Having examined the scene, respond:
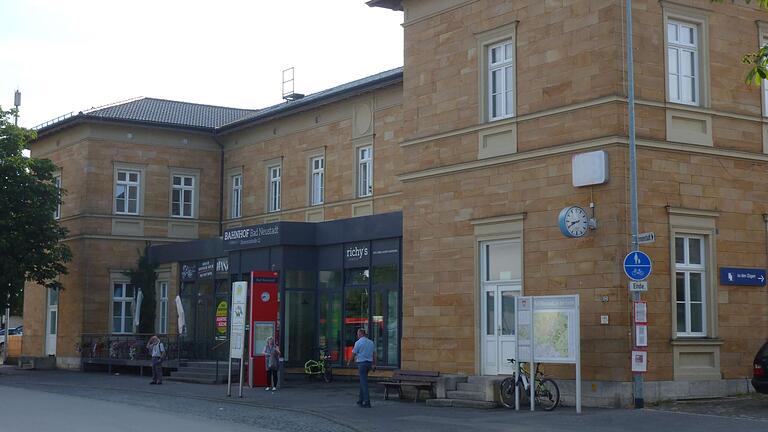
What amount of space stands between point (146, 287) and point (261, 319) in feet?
44.0

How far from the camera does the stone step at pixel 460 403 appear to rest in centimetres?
2050

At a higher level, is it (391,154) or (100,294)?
(391,154)

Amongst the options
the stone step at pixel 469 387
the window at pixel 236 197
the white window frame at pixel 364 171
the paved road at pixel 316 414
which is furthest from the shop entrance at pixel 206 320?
the stone step at pixel 469 387

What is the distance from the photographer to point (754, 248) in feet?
72.3

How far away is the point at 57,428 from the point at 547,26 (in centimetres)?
1234

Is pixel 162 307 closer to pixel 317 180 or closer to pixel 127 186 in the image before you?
pixel 127 186

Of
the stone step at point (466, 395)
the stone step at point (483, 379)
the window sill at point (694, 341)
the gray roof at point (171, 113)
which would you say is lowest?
the stone step at point (466, 395)

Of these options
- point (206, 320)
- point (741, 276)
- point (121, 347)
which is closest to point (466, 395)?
point (741, 276)

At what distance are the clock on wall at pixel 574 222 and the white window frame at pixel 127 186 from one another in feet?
80.3

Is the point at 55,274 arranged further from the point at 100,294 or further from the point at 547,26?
the point at 547,26

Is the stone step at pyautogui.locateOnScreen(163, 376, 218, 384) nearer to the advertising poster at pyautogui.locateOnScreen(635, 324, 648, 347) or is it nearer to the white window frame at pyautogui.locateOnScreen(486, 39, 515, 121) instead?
the white window frame at pyautogui.locateOnScreen(486, 39, 515, 121)

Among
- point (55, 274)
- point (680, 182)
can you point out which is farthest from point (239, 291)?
point (55, 274)

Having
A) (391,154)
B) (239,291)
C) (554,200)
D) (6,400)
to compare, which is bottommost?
(6,400)

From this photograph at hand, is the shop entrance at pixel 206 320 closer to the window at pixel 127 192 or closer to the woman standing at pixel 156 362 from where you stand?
the woman standing at pixel 156 362
